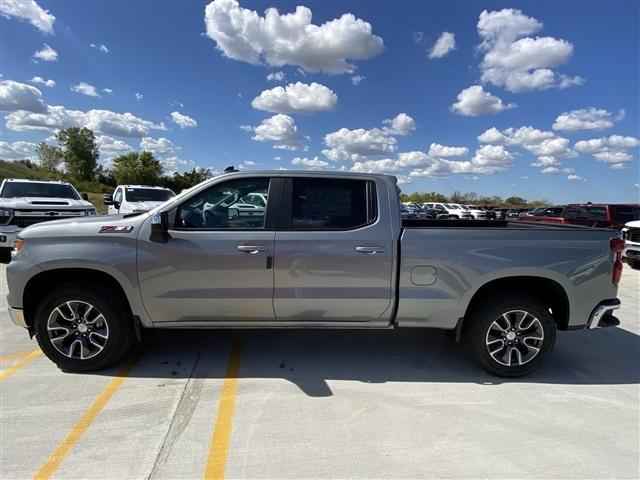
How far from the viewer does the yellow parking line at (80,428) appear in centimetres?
252

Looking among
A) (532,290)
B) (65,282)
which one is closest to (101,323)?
(65,282)

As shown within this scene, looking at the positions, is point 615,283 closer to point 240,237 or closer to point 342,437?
point 342,437

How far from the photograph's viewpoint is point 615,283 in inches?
153

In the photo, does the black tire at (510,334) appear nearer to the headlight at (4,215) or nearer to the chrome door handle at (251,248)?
the chrome door handle at (251,248)

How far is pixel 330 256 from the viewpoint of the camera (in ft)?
12.1

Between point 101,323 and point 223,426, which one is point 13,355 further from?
point 223,426

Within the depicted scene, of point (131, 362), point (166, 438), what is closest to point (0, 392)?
point (131, 362)

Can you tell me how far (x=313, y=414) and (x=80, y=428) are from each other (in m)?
1.70

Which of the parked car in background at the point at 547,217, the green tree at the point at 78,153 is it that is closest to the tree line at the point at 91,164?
the green tree at the point at 78,153

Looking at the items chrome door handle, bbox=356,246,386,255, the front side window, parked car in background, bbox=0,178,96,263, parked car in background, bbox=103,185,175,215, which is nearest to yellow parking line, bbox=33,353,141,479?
the front side window

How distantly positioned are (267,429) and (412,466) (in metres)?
1.05

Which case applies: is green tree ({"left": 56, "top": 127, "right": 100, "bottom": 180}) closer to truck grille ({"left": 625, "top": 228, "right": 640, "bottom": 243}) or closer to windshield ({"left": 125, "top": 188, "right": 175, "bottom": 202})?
windshield ({"left": 125, "top": 188, "right": 175, "bottom": 202})

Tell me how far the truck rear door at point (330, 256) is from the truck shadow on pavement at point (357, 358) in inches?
21.8

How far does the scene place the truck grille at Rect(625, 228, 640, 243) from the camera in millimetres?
11055
